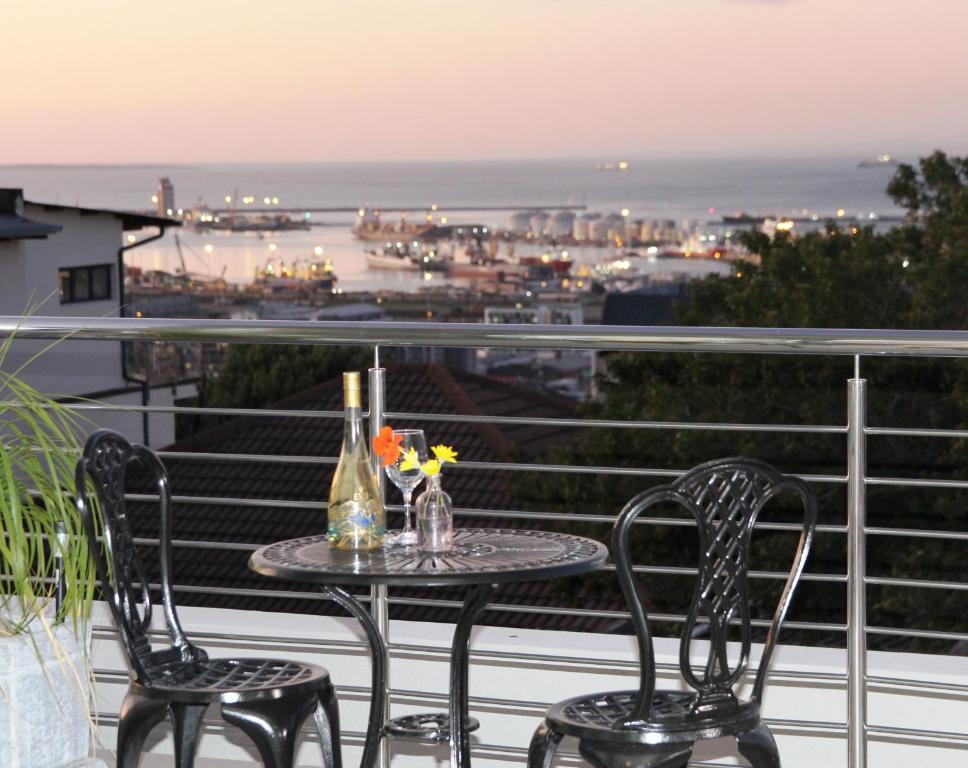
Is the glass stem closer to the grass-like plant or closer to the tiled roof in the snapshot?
the grass-like plant

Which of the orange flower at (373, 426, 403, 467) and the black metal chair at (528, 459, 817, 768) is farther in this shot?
the orange flower at (373, 426, 403, 467)

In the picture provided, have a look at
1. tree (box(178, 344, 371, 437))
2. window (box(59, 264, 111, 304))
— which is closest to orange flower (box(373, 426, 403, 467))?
tree (box(178, 344, 371, 437))

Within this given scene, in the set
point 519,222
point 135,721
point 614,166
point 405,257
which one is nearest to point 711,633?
point 135,721

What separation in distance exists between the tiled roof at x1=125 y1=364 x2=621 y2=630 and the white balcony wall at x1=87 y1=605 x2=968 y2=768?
49.0 feet

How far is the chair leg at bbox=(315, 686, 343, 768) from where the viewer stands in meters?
2.98

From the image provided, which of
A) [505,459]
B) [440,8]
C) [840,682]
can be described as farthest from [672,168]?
[840,682]

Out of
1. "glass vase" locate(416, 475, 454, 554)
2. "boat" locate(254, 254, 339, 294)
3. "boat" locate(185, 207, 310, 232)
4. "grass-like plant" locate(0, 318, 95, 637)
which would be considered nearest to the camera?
"grass-like plant" locate(0, 318, 95, 637)

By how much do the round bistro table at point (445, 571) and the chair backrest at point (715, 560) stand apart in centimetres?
19

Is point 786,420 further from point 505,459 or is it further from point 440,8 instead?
point 440,8

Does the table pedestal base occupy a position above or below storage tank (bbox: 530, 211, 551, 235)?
below

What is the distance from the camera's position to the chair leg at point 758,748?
265cm

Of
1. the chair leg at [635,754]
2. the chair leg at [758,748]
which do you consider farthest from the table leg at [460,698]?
the chair leg at [758,748]

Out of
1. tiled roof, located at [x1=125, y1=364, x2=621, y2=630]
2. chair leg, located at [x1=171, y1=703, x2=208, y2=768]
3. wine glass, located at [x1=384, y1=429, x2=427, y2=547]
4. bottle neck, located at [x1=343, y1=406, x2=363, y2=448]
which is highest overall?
bottle neck, located at [x1=343, y1=406, x2=363, y2=448]

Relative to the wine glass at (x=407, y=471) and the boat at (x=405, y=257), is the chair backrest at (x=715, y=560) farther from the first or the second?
the boat at (x=405, y=257)
